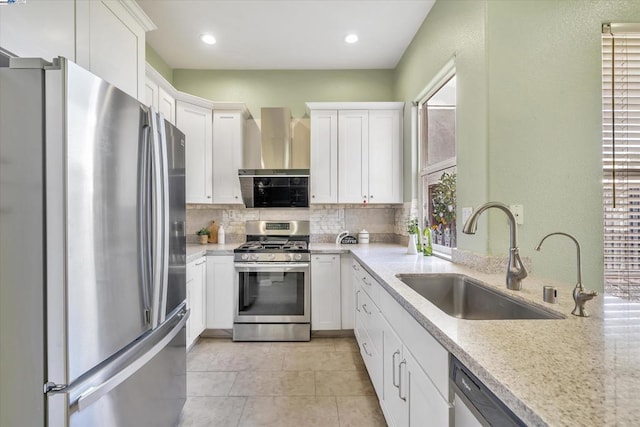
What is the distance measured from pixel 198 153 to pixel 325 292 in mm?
1998

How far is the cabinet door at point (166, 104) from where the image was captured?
2.83 metres

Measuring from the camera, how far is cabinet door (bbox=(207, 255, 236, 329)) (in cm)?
306

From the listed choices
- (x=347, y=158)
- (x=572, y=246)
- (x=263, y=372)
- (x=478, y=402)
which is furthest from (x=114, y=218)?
(x=347, y=158)

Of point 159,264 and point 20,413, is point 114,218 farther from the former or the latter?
point 20,413

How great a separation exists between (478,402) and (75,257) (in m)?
1.27

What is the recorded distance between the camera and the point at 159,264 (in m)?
1.43

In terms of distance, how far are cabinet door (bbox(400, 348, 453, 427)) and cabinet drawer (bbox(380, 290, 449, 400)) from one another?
0.03 m

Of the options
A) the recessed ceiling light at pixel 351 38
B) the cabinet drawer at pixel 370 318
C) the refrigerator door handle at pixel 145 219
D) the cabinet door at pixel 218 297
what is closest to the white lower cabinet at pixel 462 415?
the cabinet drawer at pixel 370 318

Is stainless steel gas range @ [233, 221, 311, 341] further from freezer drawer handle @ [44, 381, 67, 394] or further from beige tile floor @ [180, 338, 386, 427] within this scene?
freezer drawer handle @ [44, 381, 67, 394]

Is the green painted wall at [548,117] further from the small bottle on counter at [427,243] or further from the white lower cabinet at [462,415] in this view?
the white lower cabinet at [462,415]

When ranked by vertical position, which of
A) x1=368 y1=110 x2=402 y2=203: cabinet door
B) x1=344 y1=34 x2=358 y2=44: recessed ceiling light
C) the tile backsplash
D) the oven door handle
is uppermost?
x1=344 y1=34 x2=358 y2=44: recessed ceiling light

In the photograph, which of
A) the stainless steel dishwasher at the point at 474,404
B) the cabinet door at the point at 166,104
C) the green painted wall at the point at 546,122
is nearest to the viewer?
the stainless steel dishwasher at the point at 474,404

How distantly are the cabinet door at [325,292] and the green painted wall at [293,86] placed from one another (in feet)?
5.90

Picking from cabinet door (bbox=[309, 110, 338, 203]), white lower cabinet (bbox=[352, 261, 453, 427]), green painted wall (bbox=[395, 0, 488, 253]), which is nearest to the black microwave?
cabinet door (bbox=[309, 110, 338, 203])
